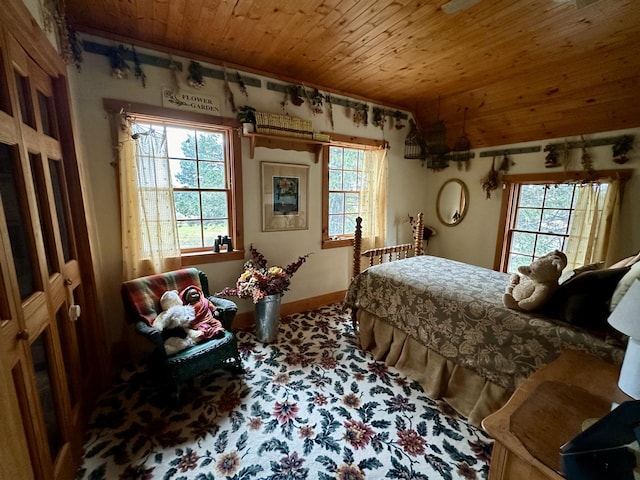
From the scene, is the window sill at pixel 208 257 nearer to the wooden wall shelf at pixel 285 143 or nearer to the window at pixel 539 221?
the wooden wall shelf at pixel 285 143

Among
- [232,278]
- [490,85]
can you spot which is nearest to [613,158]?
[490,85]

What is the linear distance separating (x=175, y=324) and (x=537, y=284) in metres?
2.42

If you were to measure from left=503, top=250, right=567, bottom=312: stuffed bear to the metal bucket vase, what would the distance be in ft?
6.13

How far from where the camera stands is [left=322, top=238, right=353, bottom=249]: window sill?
3.43 m

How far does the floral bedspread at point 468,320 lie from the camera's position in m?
1.50

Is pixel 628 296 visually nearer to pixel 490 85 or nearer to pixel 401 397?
pixel 401 397

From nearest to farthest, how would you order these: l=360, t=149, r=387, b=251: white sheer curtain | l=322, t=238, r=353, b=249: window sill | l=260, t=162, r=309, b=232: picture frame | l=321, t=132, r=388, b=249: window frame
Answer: l=260, t=162, r=309, b=232: picture frame → l=321, t=132, r=388, b=249: window frame → l=322, t=238, r=353, b=249: window sill → l=360, t=149, r=387, b=251: white sheer curtain

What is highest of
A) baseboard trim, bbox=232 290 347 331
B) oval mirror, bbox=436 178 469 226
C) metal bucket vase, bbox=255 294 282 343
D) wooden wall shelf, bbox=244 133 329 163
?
wooden wall shelf, bbox=244 133 329 163

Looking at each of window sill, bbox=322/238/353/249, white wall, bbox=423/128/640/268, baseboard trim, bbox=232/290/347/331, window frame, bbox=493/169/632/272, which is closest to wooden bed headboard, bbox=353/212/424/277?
window sill, bbox=322/238/353/249

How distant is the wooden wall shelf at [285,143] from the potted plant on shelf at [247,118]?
0.17 feet

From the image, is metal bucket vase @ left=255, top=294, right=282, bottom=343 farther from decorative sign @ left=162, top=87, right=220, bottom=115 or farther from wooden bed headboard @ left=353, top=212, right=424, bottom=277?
decorative sign @ left=162, top=87, right=220, bottom=115

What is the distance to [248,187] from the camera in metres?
2.81

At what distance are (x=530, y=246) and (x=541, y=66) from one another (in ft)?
6.55

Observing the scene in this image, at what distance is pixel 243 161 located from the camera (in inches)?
109
